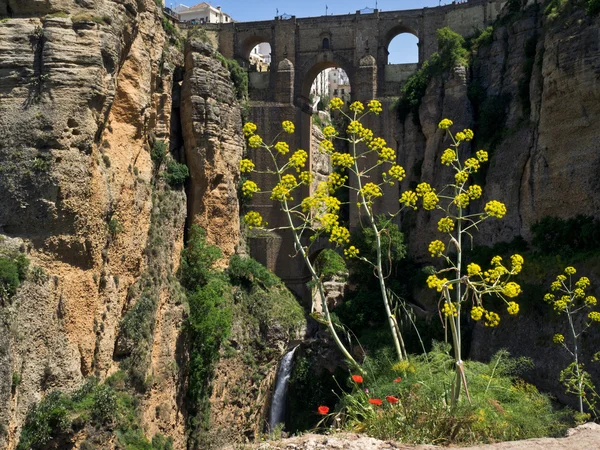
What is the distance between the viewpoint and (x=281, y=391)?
29.7m

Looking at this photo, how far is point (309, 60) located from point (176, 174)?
15.0 meters

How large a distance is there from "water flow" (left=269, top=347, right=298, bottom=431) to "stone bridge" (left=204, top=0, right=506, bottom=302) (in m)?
4.57

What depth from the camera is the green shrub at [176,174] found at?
26.7 metres

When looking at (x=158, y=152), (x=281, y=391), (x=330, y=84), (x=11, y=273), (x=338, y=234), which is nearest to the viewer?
(x=338, y=234)

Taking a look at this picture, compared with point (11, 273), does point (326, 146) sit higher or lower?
higher

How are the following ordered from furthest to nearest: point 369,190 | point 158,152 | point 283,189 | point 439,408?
point 158,152, point 283,189, point 369,190, point 439,408

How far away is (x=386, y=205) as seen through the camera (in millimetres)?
34781

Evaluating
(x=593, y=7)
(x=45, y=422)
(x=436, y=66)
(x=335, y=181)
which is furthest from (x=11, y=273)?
(x=436, y=66)

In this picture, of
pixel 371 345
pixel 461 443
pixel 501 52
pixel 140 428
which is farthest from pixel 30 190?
pixel 501 52

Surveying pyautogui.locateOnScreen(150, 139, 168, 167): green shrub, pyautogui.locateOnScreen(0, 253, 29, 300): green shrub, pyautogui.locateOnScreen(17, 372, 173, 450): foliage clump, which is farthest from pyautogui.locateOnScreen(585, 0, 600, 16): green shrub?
pyautogui.locateOnScreen(0, 253, 29, 300): green shrub

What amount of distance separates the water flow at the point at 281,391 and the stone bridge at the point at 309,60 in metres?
4.57

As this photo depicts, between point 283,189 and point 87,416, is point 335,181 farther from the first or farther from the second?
point 87,416

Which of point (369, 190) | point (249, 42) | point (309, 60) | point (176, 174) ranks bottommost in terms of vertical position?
point (369, 190)

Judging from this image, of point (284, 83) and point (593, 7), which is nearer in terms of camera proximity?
point (593, 7)
